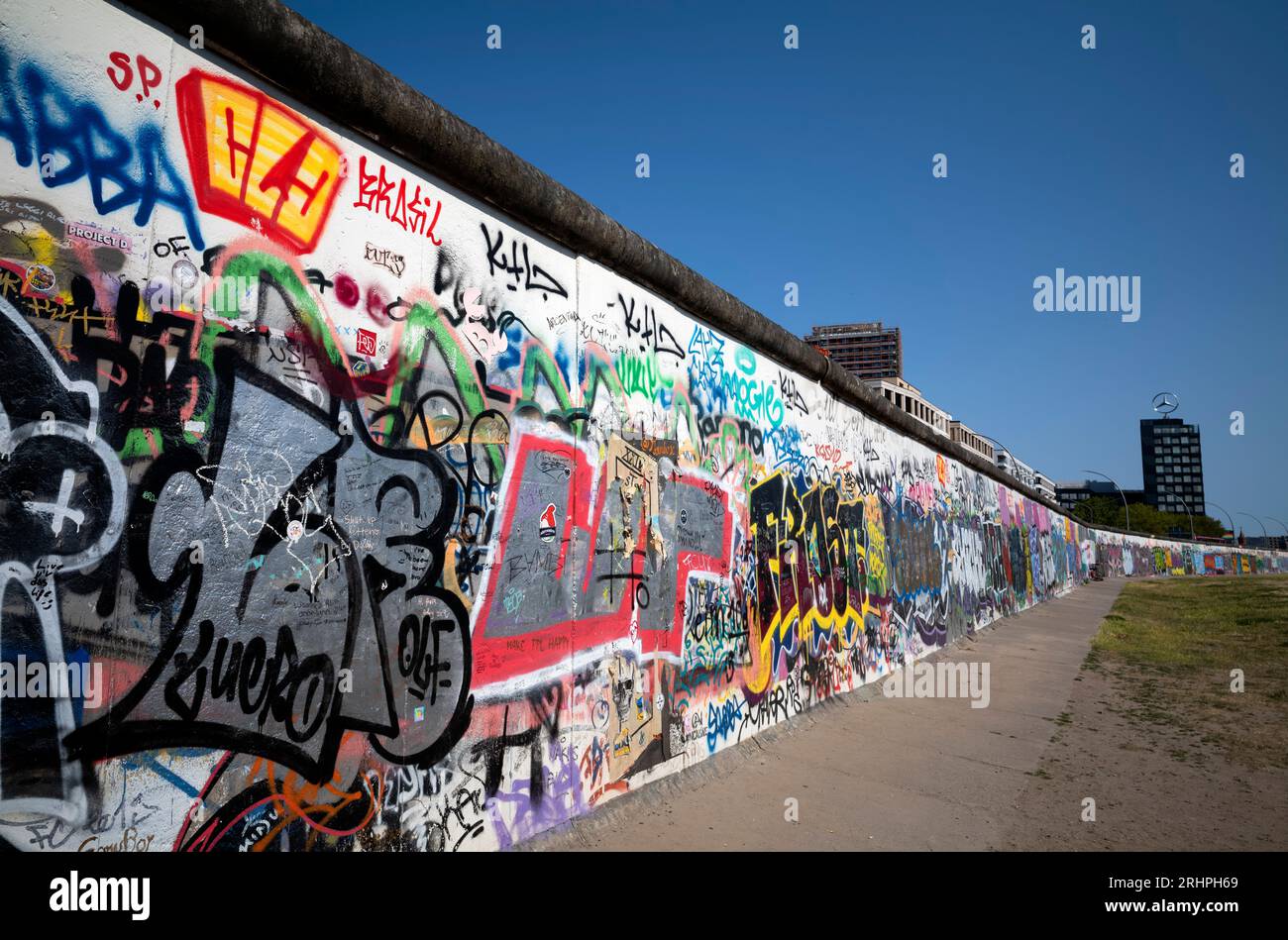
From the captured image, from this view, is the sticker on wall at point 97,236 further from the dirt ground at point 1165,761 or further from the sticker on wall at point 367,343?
the dirt ground at point 1165,761

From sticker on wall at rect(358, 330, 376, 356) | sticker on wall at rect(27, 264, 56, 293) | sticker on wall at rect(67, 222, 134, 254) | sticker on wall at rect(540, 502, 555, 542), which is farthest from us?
sticker on wall at rect(540, 502, 555, 542)

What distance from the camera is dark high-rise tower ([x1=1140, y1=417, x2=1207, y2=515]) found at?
187250mm

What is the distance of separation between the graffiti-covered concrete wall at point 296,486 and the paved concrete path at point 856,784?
0.91ft

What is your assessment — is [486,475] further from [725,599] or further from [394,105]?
[725,599]

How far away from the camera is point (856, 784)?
527 centimetres

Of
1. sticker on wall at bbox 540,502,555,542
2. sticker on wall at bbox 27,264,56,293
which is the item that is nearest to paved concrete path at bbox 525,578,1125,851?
sticker on wall at bbox 540,502,555,542

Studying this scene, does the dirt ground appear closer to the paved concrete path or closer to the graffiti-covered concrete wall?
the paved concrete path

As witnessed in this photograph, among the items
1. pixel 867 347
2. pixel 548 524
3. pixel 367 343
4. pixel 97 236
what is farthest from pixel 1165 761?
pixel 867 347

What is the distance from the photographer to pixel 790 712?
695 cm

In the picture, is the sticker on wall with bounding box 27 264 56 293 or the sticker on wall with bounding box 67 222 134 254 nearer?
the sticker on wall with bounding box 27 264 56 293

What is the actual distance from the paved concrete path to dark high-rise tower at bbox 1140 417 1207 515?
715 ft
